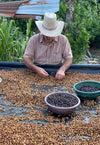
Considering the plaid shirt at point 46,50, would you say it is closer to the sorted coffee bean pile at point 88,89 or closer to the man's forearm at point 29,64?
the man's forearm at point 29,64

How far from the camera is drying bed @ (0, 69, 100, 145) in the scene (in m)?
1.45

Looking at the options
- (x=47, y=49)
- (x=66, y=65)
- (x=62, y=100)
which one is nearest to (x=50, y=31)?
(x=47, y=49)

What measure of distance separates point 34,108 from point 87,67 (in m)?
1.22

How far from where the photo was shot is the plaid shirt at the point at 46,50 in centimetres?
284

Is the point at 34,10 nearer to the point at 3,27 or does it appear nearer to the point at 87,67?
the point at 3,27

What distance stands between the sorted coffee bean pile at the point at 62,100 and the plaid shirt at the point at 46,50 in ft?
3.29

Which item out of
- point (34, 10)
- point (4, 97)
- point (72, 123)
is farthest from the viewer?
point (34, 10)

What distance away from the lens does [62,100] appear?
1847 millimetres

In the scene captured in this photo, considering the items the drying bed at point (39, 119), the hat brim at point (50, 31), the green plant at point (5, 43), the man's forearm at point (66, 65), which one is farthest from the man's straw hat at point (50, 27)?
the green plant at point (5, 43)

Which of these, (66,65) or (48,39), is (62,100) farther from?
(48,39)

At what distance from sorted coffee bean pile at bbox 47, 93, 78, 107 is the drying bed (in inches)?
3.3

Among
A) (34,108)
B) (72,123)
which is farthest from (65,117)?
(34,108)

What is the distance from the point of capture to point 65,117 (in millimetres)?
1720

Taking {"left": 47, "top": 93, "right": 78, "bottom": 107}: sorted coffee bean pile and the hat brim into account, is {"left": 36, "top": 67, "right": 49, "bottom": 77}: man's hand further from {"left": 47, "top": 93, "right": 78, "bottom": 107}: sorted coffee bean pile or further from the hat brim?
{"left": 47, "top": 93, "right": 78, "bottom": 107}: sorted coffee bean pile
